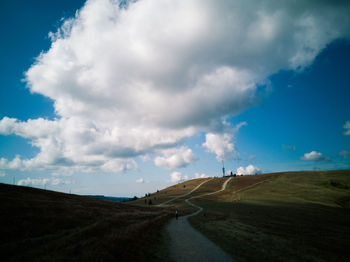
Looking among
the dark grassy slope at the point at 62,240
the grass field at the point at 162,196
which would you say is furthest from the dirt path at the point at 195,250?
the grass field at the point at 162,196

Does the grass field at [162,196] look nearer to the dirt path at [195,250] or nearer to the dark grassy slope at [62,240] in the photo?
the dark grassy slope at [62,240]

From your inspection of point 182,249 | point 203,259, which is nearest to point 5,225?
point 182,249

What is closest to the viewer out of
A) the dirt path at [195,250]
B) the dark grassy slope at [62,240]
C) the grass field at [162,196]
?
the dark grassy slope at [62,240]

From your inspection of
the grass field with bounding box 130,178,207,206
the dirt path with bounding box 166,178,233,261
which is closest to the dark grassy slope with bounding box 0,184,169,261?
the dirt path with bounding box 166,178,233,261

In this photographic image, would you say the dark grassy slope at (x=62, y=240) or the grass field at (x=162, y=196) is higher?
the dark grassy slope at (x=62, y=240)

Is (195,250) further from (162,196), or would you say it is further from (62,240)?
(162,196)

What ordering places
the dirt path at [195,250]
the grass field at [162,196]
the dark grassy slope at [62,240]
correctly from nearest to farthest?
the dark grassy slope at [62,240] → the dirt path at [195,250] → the grass field at [162,196]

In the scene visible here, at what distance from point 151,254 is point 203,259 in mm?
3664

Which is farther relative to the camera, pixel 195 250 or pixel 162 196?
pixel 162 196

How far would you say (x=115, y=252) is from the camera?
37.7 feet

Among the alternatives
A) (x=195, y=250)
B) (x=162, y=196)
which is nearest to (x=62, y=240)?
(x=195, y=250)

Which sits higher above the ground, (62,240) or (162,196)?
(62,240)

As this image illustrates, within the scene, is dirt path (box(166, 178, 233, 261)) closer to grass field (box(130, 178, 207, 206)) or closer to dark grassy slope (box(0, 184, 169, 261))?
dark grassy slope (box(0, 184, 169, 261))

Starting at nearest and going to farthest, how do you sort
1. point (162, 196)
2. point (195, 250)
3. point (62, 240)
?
point (195, 250) → point (62, 240) → point (162, 196)
